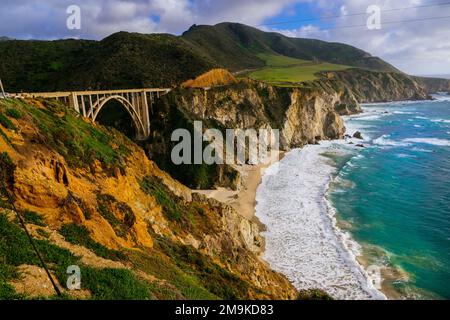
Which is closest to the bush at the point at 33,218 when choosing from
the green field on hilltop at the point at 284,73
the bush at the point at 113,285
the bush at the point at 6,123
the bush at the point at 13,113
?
the bush at the point at 113,285

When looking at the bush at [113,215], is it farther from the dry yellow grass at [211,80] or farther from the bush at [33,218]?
the dry yellow grass at [211,80]

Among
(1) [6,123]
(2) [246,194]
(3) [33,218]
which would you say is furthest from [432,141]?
(3) [33,218]

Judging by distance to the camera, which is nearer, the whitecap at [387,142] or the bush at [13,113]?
the bush at [13,113]

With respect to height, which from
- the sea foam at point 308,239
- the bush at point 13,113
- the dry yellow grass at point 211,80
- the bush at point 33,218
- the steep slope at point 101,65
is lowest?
the sea foam at point 308,239

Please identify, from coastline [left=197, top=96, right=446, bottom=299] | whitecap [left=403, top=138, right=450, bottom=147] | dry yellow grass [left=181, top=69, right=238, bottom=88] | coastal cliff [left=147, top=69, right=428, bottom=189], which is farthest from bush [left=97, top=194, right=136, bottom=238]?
whitecap [left=403, top=138, right=450, bottom=147]

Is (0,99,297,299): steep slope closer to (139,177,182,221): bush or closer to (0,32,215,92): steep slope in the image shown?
(139,177,182,221): bush

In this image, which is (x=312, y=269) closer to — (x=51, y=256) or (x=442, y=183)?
(x=51, y=256)

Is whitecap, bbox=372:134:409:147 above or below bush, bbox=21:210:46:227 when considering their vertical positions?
below
